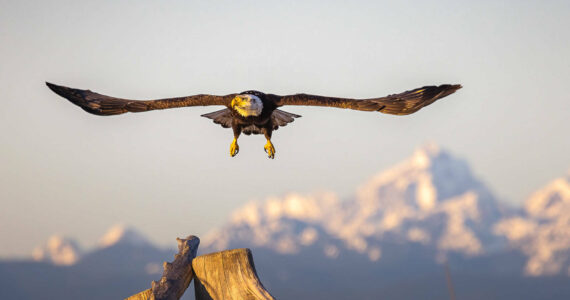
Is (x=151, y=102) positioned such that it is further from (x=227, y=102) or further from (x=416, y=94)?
(x=416, y=94)

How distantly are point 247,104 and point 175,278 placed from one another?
5.32 metres

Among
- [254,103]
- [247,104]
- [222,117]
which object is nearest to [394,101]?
[254,103]

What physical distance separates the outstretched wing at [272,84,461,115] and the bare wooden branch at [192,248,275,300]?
523cm

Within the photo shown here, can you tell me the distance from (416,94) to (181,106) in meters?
4.13

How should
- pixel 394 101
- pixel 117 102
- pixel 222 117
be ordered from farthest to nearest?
pixel 222 117 → pixel 117 102 → pixel 394 101

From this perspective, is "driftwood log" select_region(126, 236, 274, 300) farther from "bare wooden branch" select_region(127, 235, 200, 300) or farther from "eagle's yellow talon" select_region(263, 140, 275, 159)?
"eagle's yellow talon" select_region(263, 140, 275, 159)

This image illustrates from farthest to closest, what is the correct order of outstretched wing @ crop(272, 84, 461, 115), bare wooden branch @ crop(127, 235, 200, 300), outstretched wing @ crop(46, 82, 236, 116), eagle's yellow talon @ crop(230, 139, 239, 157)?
1. eagle's yellow talon @ crop(230, 139, 239, 157)
2. outstretched wing @ crop(46, 82, 236, 116)
3. outstretched wing @ crop(272, 84, 461, 115)
4. bare wooden branch @ crop(127, 235, 200, 300)

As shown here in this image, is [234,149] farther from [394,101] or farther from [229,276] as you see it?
[229,276]

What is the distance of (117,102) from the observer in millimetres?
13047

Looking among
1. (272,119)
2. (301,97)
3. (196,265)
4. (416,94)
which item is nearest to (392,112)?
(416,94)

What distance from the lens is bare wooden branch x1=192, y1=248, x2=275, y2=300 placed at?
7691mm

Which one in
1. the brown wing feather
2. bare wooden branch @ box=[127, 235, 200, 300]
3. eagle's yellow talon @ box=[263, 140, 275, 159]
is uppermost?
the brown wing feather

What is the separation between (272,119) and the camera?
46.2ft

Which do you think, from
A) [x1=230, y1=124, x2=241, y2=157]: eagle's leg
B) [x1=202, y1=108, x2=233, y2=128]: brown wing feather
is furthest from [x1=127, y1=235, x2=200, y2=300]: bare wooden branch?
[x1=202, y1=108, x2=233, y2=128]: brown wing feather
